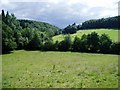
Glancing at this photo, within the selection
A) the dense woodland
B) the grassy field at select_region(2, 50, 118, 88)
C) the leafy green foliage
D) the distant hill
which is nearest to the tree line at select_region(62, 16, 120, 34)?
the leafy green foliage

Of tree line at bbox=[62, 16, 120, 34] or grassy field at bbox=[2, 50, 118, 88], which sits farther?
tree line at bbox=[62, 16, 120, 34]

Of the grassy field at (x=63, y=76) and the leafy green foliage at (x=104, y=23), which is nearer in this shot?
the grassy field at (x=63, y=76)

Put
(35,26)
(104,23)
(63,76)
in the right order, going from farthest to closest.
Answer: (104,23), (35,26), (63,76)

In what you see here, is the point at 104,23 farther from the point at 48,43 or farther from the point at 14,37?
the point at 14,37

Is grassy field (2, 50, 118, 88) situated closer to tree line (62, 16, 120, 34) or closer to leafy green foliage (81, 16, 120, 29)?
tree line (62, 16, 120, 34)

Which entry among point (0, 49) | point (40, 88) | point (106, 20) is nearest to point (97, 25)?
point (106, 20)

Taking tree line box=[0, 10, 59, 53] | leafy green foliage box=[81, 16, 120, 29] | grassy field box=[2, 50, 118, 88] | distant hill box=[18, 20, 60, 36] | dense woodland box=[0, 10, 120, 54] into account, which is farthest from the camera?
leafy green foliage box=[81, 16, 120, 29]

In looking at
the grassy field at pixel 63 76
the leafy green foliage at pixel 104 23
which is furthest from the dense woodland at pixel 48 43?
the leafy green foliage at pixel 104 23

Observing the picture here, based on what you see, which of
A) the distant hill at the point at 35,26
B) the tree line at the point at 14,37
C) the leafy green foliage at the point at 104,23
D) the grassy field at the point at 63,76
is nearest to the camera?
the grassy field at the point at 63,76

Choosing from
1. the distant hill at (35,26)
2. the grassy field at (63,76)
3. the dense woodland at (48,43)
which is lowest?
the grassy field at (63,76)

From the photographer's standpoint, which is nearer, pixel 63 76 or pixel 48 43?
pixel 63 76

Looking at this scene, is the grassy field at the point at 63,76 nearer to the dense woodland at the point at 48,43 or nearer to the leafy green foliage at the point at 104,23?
the dense woodland at the point at 48,43

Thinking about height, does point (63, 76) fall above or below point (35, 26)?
below

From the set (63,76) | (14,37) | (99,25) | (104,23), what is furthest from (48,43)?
(104,23)
